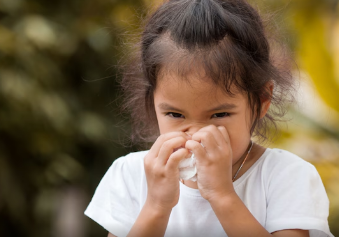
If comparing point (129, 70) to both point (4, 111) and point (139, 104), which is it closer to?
point (139, 104)

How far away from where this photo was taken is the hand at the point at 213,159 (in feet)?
3.95

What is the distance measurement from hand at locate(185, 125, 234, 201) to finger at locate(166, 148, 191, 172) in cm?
2

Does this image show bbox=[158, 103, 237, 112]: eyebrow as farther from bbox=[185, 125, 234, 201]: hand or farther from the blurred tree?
the blurred tree

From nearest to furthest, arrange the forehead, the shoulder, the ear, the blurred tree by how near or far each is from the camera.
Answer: the forehead < the ear < the shoulder < the blurred tree

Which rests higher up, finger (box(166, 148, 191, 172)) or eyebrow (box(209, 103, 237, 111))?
eyebrow (box(209, 103, 237, 111))

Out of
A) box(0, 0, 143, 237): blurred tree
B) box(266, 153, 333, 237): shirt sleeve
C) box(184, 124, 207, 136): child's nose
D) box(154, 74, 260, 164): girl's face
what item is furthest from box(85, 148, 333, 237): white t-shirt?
box(0, 0, 143, 237): blurred tree

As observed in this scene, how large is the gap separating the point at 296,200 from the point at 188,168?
316 mm

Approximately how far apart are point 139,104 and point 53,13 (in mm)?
1497

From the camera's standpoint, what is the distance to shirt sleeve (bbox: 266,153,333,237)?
1.26 meters

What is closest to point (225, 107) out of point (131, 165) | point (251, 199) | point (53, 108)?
point (251, 199)

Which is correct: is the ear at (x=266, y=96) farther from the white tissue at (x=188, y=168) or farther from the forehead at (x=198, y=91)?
the white tissue at (x=188, y=168)

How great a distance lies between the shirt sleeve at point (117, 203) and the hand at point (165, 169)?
20 centimetres

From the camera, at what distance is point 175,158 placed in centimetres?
122

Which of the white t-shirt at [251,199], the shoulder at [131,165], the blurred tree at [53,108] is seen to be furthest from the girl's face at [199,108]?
the blurred tree at [53,108]
